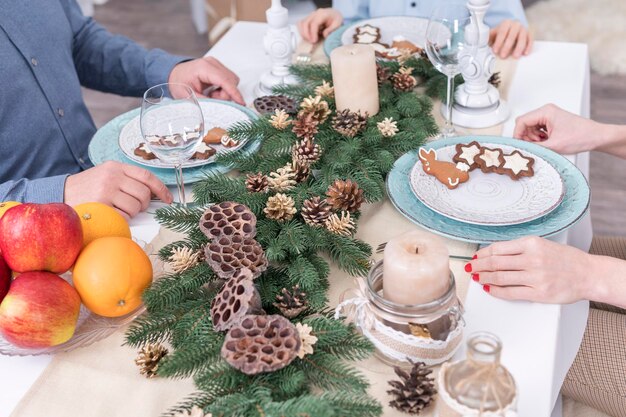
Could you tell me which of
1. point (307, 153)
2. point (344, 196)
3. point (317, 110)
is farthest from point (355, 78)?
point (344, 196)

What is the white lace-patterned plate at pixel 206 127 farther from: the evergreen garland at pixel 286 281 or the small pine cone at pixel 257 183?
the small pine cone at pixel 257 183

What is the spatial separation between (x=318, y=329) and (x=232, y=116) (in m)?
0.69

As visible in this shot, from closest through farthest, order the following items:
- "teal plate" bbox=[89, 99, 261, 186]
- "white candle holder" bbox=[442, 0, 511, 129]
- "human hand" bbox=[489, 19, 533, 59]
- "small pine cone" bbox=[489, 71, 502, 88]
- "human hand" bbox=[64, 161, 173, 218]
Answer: "human hand" bbox=[64, 161, 173, 218] → "teal plate" bbox=[89, 99, 261, 186] → "white candle holder" bbox=[442, 0, 511, 129] → "small pine cone" bbox=[489, 71, 502, 88] → "human hand" bbox=[489, 19, 533, 59]

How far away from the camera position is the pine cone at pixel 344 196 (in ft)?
3.33

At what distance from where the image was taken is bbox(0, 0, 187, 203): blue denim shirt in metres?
1.39

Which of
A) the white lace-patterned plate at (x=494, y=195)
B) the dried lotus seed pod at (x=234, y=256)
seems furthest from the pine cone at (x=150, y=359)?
the white lace-patterned plate at (x=494, y=195)

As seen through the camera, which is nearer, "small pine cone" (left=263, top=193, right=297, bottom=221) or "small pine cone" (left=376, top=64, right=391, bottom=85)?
"small pine cone" (left=263, top=193, right=297, bottom=221)

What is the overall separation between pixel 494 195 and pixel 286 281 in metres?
0.40

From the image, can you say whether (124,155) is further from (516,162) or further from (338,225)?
(516,162)

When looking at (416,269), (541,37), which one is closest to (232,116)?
(416,269)

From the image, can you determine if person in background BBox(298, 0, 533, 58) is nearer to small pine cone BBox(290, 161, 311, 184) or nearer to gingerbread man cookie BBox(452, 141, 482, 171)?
gingerbread man cookie BBox(452, 141, 482, 171)

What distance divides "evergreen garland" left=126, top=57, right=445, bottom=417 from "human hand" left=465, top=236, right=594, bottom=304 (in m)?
0.17

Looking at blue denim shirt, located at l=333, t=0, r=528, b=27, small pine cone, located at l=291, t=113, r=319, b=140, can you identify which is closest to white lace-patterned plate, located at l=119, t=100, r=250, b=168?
small pine cone, located at l=291, t=113, r=319, b=140

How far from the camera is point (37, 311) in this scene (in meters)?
0.78
